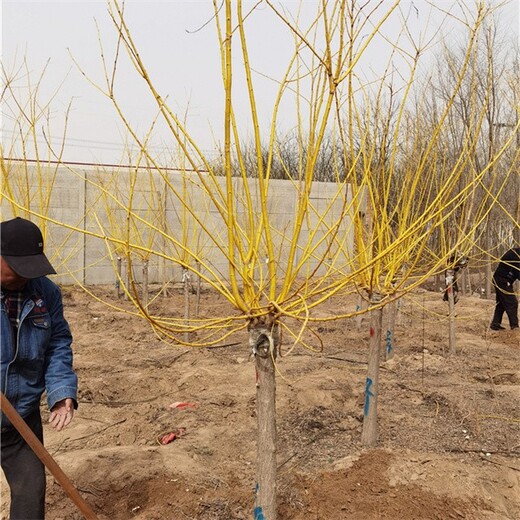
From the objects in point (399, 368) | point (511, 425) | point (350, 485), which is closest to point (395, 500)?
point (350, 485)

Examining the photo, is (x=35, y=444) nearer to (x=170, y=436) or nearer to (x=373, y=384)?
(x=170, y=436)

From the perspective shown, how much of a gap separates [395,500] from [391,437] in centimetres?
87

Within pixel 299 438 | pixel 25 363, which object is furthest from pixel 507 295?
pixel 25 363

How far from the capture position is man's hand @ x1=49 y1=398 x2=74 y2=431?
2.16m

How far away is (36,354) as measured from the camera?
Answer: 213 centimetres

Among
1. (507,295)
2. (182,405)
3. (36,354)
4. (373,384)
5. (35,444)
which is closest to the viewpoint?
(35,444)

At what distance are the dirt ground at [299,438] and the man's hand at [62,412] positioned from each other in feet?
2.55

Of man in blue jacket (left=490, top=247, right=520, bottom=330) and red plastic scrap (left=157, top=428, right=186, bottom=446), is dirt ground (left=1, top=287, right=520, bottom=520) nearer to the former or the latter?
red plastic scrap (left=157, top=428, right=186, bottom=446)

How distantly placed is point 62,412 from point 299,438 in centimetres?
183

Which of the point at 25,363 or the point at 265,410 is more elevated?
the point at 25,363

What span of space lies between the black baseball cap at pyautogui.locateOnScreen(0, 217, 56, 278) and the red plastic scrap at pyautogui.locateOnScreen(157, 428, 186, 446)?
77.0 inches

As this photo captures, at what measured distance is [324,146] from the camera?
2053 centimetres

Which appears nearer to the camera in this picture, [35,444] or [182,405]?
[35,444]

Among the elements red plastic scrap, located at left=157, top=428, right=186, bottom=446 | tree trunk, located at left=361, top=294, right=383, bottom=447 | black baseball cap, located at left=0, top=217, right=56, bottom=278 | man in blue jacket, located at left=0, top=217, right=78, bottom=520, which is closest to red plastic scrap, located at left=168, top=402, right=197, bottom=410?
red plastic scrap, located at left=157, top=428, right=186, bottom=446
